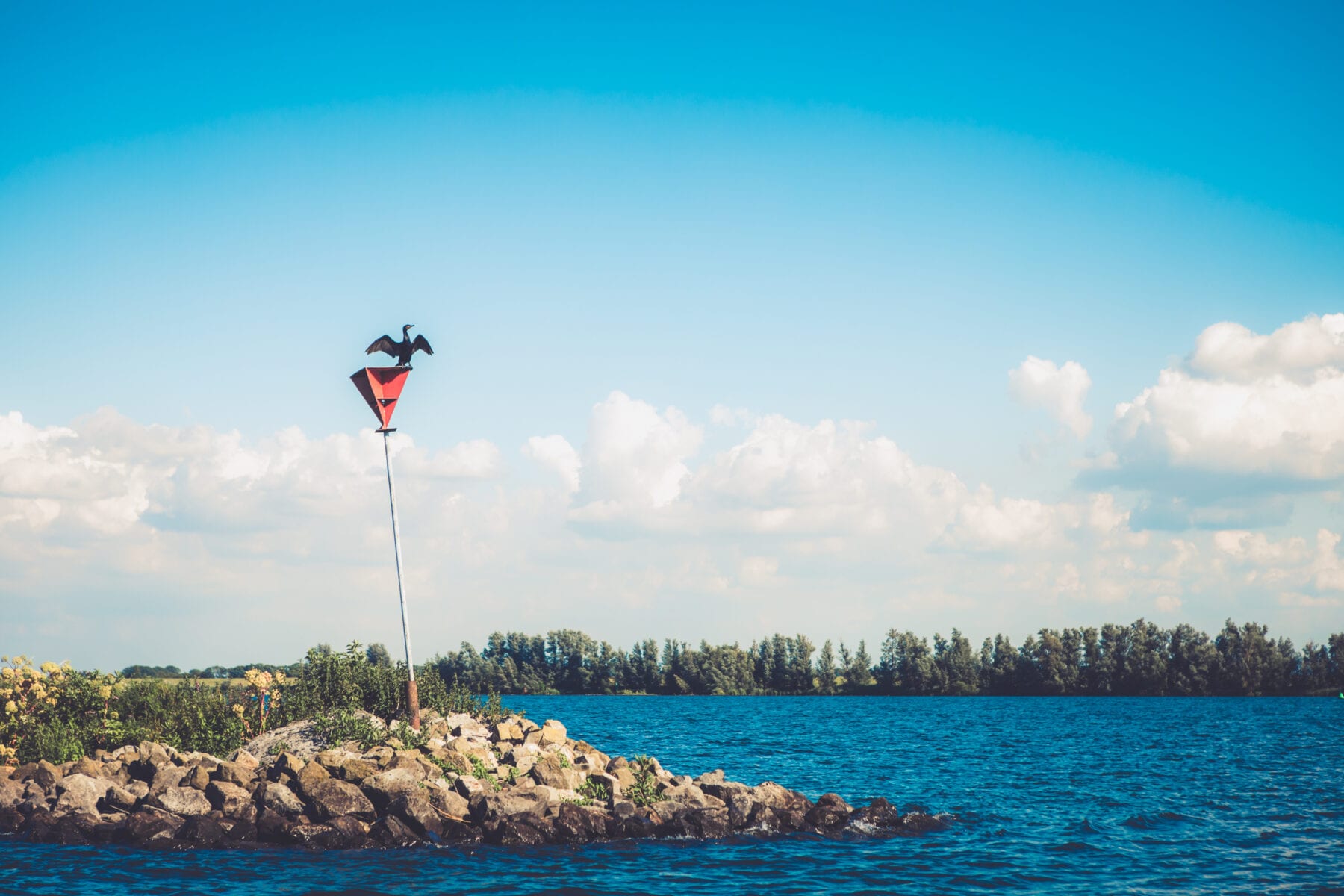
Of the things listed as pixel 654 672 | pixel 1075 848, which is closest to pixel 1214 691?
pixel 654 672

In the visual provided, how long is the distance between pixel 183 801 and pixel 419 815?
18.7ft

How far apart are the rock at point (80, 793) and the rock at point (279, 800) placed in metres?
3.98

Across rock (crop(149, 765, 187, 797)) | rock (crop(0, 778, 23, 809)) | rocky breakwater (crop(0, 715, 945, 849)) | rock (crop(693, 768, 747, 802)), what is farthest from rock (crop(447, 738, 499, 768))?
rock (crop(0, 778, 23, 809))

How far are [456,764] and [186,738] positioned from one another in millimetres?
9370

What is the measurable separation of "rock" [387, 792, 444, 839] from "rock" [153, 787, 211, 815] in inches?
176

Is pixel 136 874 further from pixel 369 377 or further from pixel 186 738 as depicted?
pixel 369 377

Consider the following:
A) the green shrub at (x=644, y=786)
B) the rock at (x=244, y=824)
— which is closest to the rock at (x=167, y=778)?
the rock at (x=244, y=824)

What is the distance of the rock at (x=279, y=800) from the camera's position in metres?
22.7

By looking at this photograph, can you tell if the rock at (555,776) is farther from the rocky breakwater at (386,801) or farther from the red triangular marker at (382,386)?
the red triangular marker at (382,386)

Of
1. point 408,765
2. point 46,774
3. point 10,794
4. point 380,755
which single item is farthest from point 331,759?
point 10,794

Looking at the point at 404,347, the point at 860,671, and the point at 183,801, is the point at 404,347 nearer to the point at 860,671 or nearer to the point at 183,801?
the point at 183,801

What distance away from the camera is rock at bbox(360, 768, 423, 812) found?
22844 mm

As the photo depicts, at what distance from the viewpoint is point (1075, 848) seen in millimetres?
23703

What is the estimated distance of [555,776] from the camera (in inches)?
980
